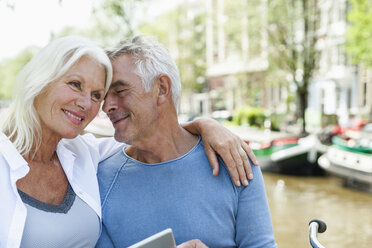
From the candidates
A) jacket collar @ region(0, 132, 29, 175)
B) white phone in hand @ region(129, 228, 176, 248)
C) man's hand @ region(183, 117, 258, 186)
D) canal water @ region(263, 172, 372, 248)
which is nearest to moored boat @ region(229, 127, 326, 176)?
canal water @ region(263, 172, 372, 248)

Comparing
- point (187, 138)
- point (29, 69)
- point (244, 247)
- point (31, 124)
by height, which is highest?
point (29, 69)

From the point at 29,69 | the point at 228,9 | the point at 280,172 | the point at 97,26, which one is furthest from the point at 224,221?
the point at 228,9

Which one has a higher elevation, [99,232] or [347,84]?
[99,232]

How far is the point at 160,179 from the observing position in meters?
2.09

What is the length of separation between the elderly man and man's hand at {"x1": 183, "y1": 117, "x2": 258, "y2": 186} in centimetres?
Result: 5

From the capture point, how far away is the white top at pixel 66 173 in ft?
5.48

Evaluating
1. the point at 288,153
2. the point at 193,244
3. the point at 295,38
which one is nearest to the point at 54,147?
the point at 193,244

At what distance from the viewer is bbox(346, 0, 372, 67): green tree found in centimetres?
1623

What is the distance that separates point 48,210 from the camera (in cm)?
183

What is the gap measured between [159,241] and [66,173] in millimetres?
760

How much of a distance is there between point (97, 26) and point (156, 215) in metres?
14.1

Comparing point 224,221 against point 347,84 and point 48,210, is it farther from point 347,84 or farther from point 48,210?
point 347,84

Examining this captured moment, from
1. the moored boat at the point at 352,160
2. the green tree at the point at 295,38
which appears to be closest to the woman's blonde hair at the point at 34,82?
the moored boat at the point at 352,160

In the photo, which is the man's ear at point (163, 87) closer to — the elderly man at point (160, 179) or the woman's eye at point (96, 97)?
the elderly man at point (160, 179)
